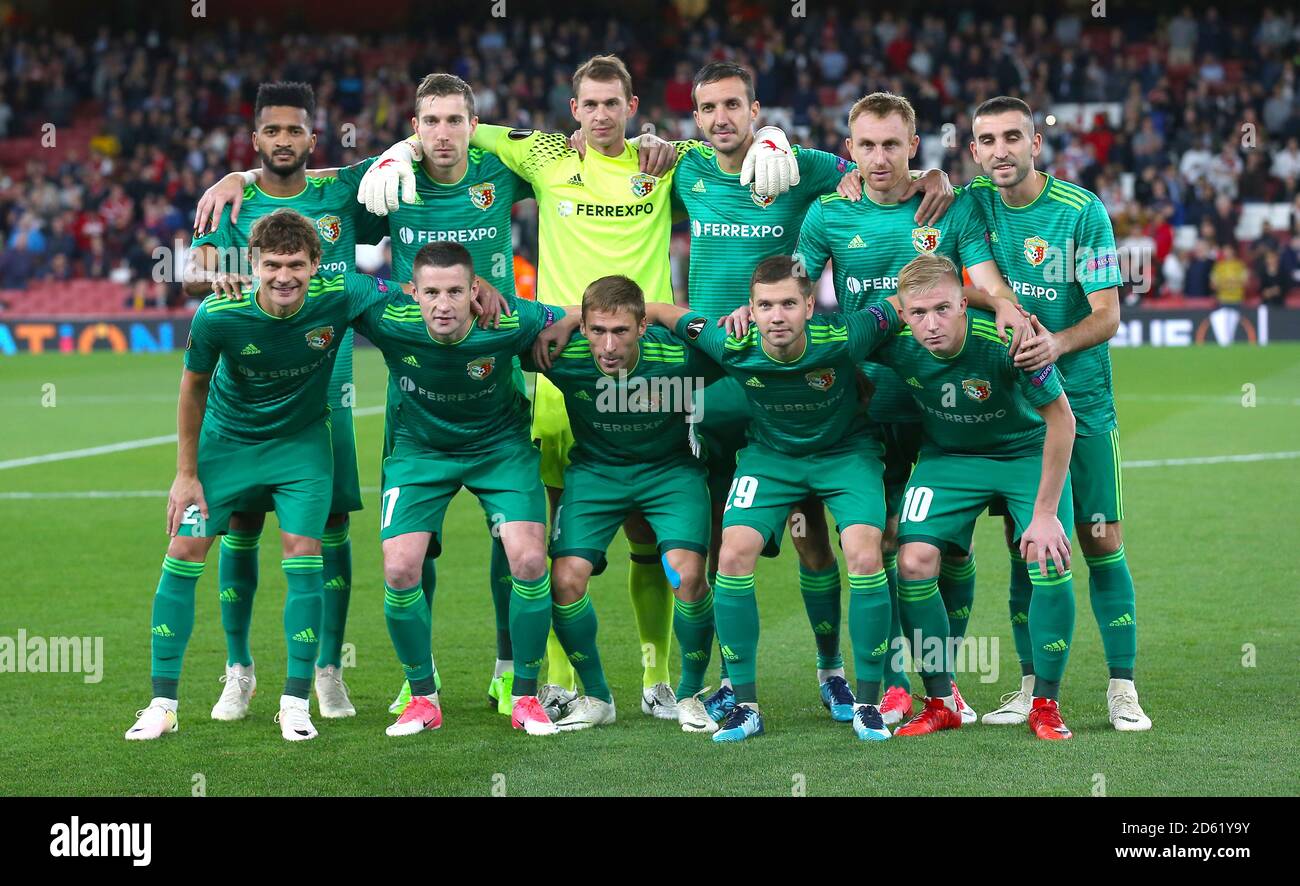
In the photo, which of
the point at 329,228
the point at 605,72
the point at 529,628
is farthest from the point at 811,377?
the point at 329,228

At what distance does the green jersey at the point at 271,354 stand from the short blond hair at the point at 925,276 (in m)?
2.02

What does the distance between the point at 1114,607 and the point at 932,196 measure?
1716 mm

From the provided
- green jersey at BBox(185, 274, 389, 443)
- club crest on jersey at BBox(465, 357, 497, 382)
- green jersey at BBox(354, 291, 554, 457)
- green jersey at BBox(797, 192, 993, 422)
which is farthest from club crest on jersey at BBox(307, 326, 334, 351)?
green jersey at BBox(797, 192, 993, 422)

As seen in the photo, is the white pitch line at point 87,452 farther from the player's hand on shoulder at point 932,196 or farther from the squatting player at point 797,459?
the player's hand on shoulder at point 932,196

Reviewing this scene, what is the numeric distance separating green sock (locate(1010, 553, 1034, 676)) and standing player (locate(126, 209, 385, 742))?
275 centimetres

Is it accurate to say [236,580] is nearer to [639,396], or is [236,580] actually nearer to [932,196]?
[639,396]

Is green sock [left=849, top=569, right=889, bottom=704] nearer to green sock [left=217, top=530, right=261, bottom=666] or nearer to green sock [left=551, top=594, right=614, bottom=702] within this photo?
green sock [left=551, top=594, right=614, bottom=702]

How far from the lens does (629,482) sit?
6.58 meters

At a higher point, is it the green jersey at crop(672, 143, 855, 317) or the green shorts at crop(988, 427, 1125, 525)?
the green jersey at crop(672, 143, 855, 317)

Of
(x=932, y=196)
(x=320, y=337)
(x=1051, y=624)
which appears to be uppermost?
(x=932, y=196)

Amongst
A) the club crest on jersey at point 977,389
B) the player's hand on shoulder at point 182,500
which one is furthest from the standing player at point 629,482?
the player's hand on shoulder at point 182,500

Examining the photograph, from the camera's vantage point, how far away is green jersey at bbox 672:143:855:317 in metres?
6.91

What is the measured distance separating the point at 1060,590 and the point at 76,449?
11.3m

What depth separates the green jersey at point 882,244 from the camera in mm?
6453
